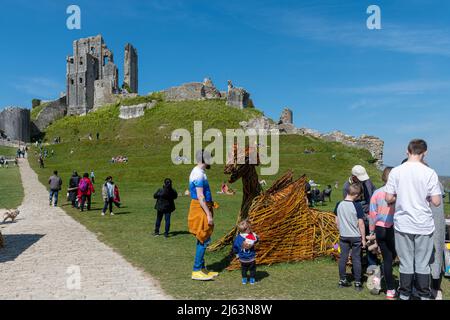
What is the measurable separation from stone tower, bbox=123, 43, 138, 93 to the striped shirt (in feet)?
293

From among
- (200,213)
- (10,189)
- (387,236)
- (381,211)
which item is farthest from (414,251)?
(10,189)

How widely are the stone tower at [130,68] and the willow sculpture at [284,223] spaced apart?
87140mm

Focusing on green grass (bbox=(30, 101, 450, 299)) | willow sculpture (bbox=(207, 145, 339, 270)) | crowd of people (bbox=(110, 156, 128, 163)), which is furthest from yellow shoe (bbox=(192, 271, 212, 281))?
crowd of people (bbox=(110, 156, 128, 163))

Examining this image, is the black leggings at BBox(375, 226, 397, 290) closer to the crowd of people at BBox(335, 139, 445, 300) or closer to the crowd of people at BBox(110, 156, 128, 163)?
the crowd of people at BBox(335, 139, 445, 300)

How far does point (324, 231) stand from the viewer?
920 cm

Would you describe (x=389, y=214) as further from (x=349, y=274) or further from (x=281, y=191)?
(x=281, y=191)

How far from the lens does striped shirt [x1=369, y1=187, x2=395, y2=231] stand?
270 inches

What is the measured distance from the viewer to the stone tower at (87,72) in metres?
87.1

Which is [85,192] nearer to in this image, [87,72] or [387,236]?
[387,236]

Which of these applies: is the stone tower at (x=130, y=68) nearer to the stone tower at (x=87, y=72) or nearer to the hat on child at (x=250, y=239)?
the stone tower at (x=87, y=72)

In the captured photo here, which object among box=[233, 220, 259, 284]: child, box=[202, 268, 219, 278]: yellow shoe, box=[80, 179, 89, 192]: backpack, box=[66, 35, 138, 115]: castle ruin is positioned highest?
box=[66, 35, 138, 115]: castle ruin

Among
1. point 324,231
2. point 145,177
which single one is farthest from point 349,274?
point 145,177

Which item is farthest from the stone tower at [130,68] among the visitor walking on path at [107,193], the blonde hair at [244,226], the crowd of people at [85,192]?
the blonde hair at [244,226]

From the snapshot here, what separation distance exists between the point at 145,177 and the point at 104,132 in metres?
36.5
